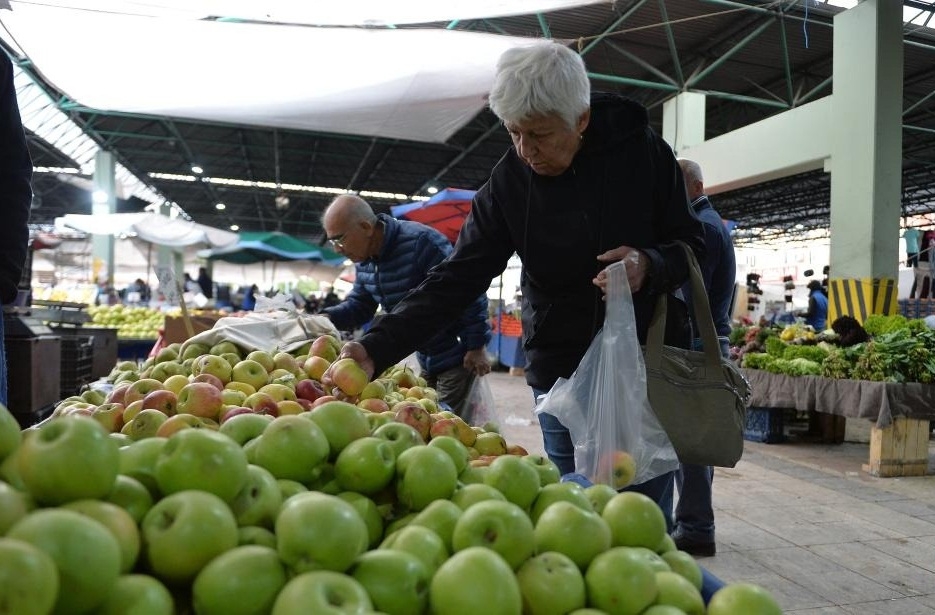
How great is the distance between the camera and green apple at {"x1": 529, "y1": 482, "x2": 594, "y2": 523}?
122cm

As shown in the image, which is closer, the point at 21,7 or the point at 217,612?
the point at 217,612

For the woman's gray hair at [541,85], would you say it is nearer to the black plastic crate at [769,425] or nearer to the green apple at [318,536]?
the green apple at [318,536]

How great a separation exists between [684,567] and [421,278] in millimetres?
2738

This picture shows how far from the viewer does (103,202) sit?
18.1 meters

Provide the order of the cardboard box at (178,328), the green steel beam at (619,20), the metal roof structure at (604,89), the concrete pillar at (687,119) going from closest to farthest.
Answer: the cardboard box at (178,328), the green steel beam at (619,20), the metal roof structure at (604,89), the concrete pillar at (687,119)

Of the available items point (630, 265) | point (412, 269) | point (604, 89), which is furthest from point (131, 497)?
point (604, 89)

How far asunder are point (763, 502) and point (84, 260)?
32.3m

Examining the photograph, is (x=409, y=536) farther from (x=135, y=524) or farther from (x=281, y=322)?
(x=281, y=322)

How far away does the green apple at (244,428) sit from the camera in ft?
4.57

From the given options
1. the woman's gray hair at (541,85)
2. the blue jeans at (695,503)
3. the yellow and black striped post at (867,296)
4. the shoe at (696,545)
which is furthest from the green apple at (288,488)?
the yellow and black striped post at (867,296)

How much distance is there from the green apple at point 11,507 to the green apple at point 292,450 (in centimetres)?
39

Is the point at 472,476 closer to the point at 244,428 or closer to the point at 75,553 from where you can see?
the point at 244,428

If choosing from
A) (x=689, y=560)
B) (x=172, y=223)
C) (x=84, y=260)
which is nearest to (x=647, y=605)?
(x=689, y=560)

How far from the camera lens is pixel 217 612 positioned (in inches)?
32.9
